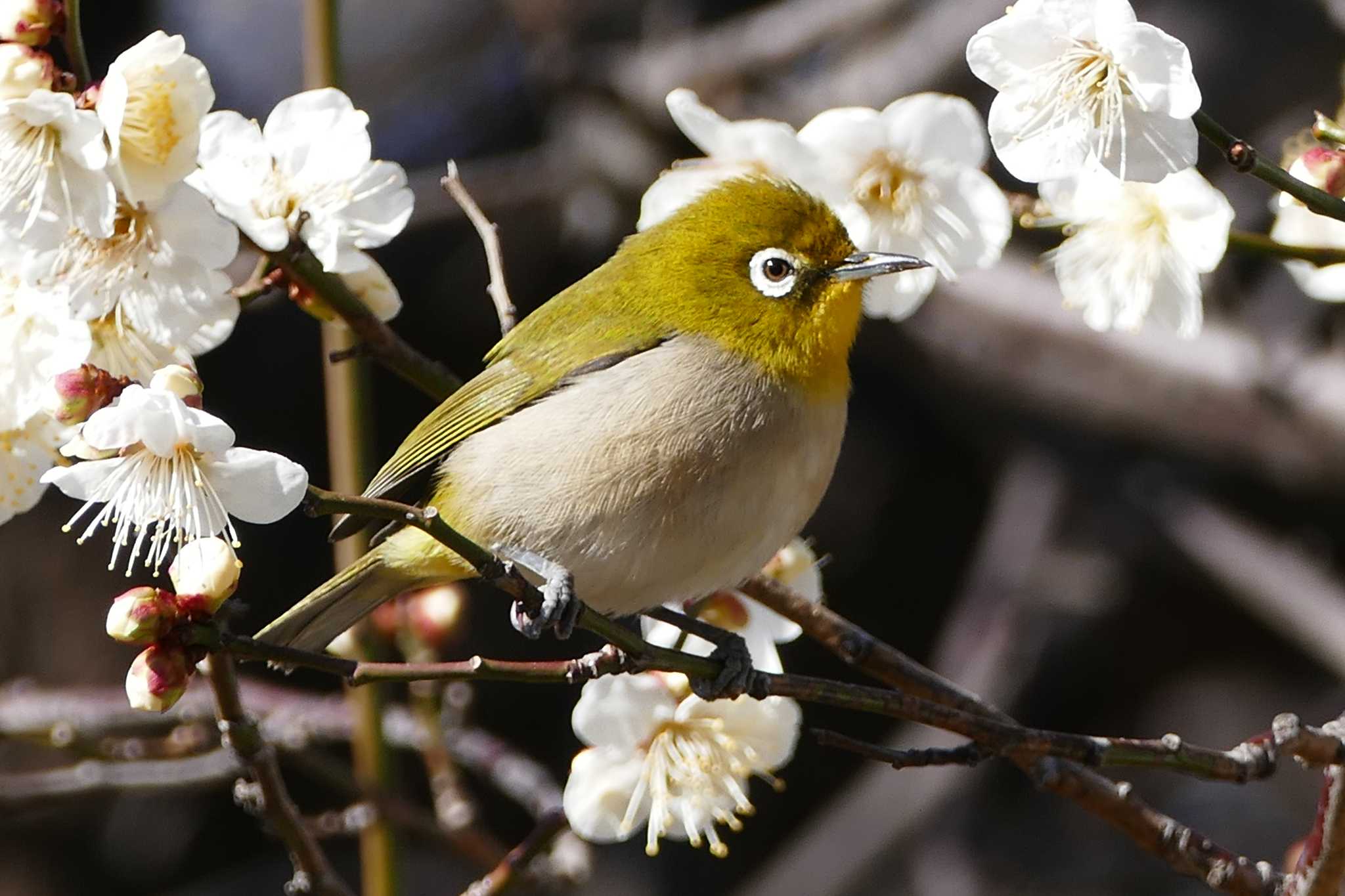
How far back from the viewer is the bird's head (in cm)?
304

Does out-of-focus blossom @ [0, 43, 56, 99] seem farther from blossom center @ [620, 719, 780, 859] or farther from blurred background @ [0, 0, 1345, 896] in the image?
blurred background @ [0, 0, 1345, 896]

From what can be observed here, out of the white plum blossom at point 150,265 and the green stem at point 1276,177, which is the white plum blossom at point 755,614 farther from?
the green stem at point 1276,177

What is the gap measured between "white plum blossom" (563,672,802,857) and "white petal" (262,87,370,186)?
0.94 metres

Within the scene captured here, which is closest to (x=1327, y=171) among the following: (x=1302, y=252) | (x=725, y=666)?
(x=1302, y=252)

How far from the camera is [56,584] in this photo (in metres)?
6.07

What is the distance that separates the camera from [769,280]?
314cm

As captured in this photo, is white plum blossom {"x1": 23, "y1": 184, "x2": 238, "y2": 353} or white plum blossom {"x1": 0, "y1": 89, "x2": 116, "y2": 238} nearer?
white plum blossom {"x1": 0, "y1": 89, "x2": 116, "y2": 238}

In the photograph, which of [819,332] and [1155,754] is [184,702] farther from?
[1155,754]

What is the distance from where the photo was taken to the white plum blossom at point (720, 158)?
109 inches

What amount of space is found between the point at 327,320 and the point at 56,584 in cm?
383

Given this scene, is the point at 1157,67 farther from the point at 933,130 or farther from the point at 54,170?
the point at 54,170

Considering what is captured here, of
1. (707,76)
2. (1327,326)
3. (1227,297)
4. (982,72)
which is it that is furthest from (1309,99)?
(982,72)

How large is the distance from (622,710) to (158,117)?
1166mm

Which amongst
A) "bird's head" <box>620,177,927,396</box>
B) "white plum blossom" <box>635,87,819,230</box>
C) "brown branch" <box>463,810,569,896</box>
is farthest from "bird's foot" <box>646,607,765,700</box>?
"white plum blossom" <box>635,87,819,230</box>
